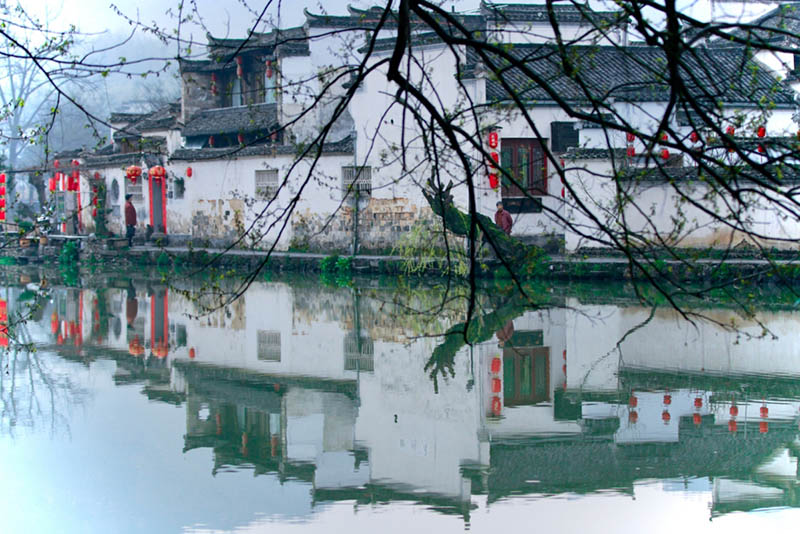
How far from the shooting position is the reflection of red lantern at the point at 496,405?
715 cm

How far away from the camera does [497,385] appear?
7.97 metres

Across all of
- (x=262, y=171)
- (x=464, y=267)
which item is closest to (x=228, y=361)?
(x=464, y=267)

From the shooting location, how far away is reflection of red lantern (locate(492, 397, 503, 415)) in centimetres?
715

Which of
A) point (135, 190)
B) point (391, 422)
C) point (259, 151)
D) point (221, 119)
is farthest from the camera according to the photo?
point (135, 190)

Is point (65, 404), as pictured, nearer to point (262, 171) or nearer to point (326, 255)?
point (326, 255)

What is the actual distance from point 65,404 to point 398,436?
2.79 m

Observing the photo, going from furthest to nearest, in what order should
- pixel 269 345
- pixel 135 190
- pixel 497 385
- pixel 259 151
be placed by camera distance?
1. pixel 135 190
2. pixel 259 151
3. pixel 269 345
4. pixel 497 385

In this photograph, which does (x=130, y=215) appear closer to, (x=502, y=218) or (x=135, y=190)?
(x=135, y=190)

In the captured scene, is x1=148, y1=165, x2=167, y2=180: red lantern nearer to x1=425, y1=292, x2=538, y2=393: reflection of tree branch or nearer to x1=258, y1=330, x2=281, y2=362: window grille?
x1=425, y1=292, x2=538, y2=393: reflection of tree branch

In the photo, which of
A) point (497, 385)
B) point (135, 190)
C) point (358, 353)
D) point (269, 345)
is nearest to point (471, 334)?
point (358, 353)

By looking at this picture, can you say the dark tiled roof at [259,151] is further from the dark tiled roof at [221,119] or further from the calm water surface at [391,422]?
the calm water surface at [391,422]

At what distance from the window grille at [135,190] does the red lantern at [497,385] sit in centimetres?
1811

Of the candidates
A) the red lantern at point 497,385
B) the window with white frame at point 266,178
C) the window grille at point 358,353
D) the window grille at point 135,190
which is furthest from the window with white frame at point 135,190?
the red lantern at point 497,385

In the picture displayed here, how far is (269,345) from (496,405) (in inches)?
146
